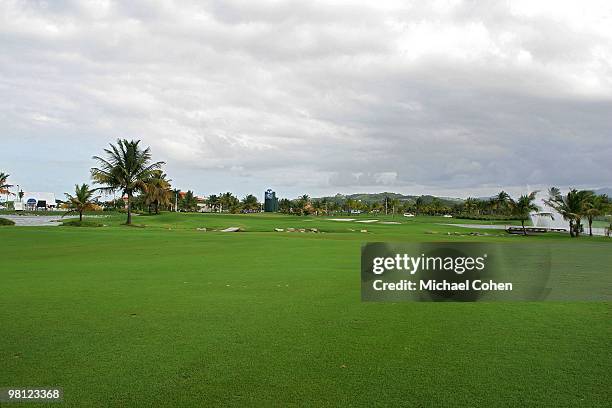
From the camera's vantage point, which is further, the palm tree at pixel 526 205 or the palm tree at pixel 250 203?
the palm tree at pixel 250 203

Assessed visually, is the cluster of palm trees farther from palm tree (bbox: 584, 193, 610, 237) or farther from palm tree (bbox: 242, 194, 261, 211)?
palm tree (bbox: 242, 194, 261, 211)

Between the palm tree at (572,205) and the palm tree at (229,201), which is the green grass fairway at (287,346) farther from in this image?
the palm tree at (229,201)

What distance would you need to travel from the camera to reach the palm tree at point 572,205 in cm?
5988

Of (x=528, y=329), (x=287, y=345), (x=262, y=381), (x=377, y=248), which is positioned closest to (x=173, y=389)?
(x=262, y=381)

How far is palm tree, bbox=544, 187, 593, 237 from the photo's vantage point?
59.9m

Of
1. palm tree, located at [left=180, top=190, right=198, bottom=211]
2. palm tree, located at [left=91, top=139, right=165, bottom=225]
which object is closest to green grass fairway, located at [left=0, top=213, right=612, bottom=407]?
palm tree, located at [left=91, top=139, right=165, bottom=225]

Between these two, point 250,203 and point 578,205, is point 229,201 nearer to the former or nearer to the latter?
point 250,203

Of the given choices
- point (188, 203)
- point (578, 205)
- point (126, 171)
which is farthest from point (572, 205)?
point (188, 203)

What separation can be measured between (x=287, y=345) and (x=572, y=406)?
3.96 m

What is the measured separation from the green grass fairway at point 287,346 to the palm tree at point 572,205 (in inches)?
2151

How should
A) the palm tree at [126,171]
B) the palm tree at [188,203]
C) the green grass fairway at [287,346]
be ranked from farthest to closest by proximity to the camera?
1. the palm tree at [188,203]
2. the palm tree at [126,171]
3. the green grass fairway at [287,346]

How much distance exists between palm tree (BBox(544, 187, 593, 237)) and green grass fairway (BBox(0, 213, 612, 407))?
54.6 metres

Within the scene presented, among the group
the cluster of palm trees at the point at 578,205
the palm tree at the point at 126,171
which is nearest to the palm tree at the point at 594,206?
the cluster of palm trees at the point at 578,205

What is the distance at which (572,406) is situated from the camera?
231 inches
